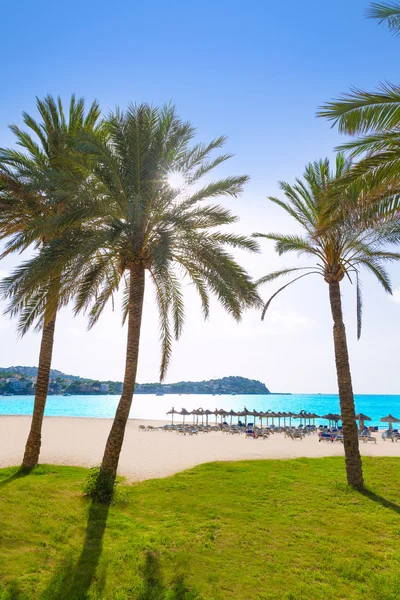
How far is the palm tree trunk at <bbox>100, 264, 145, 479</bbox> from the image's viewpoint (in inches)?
408

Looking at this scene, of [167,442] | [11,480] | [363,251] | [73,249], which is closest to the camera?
[73,249]

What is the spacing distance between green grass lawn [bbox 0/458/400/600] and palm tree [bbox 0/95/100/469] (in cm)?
Answer: 359

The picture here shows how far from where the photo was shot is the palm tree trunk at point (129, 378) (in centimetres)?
1036

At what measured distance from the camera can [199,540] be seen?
7.65 meters

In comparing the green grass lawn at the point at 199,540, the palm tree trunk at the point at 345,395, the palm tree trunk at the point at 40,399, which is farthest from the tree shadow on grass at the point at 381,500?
the palm tree trunk at the point at 40,399

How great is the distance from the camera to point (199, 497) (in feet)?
34.7

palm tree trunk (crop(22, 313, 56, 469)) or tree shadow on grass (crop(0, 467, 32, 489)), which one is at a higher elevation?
palm tree trunk (crop(22, 313, 56, 469))

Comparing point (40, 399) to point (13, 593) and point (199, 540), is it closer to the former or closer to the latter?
point (199, 540)

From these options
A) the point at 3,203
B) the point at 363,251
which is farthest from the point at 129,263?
the point at 363,251

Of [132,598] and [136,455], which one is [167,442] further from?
[132,598]

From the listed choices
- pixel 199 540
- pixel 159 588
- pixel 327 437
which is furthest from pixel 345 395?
pixel 327 437

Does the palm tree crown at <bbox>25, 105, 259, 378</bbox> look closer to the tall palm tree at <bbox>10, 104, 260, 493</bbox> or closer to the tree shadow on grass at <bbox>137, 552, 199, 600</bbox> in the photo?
the tall palm tree at <bbox>10, 104, 260, 493</bbox>

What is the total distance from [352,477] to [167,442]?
1530cm

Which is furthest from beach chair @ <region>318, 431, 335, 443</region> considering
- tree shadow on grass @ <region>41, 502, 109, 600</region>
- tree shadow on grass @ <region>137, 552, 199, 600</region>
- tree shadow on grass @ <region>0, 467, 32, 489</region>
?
tree shadow on grass @ <region>137, 552, 199, 600</region>
